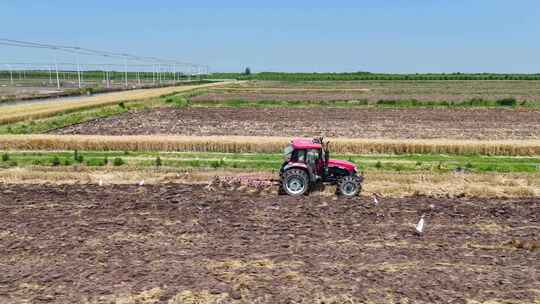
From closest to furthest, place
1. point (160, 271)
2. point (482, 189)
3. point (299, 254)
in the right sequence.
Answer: point (160, 271) → point (299, 254) → point (482, 189)

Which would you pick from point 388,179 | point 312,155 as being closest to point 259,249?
point 312,155

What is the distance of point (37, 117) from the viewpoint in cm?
3728

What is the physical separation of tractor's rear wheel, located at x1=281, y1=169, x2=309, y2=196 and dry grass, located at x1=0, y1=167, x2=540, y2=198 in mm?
1203

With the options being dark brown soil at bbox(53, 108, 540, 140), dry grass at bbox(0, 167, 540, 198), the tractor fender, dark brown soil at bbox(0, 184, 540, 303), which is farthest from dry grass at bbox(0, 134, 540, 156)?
the tractor fender

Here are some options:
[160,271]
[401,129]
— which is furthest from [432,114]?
[160,271]

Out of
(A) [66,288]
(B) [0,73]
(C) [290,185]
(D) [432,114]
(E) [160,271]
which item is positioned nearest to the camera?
(A) [66,288]

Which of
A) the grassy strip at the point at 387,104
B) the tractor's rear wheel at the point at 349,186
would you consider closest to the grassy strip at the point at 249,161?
the tractor's rear wheel at the point at 349,186

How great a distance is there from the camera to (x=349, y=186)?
51.8 feet

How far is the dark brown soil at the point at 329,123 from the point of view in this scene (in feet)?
103

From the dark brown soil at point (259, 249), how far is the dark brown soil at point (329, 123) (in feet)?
52.5

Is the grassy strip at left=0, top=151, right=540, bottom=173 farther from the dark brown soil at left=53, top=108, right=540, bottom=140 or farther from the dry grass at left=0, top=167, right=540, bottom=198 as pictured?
the dark brown soil at left=53, top=108, right=540, bottom=140

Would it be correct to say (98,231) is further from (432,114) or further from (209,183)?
(432,114)

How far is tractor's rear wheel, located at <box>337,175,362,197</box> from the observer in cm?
1567

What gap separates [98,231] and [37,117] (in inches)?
1131
